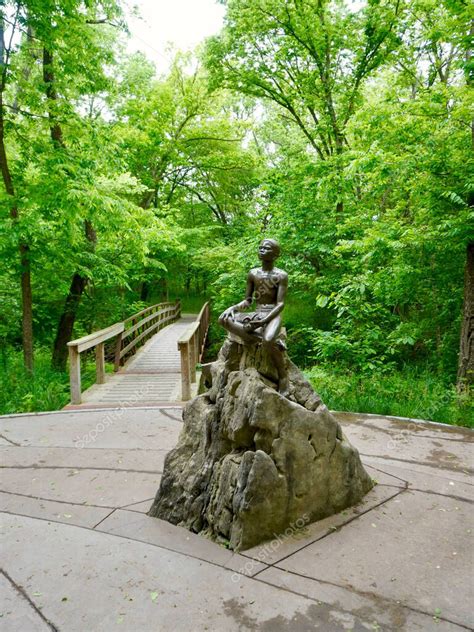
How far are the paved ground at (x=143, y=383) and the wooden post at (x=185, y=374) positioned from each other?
6.3 inches

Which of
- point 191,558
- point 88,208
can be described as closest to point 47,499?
point 191,558

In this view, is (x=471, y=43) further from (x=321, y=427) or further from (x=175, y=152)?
(x=175, y=152)

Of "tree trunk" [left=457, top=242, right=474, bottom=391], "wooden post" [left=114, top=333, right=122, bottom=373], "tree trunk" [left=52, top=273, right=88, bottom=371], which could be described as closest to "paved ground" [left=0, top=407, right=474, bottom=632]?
"tree trunk" [left=457, top=242, right=474, bottom=391]

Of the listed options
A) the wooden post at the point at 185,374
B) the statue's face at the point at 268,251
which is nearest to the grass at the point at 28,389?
the wooden post at the point at 185,374

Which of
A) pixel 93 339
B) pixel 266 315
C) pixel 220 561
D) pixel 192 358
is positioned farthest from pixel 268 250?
pixel 192 358

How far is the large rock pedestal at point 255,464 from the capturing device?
10.5 feet

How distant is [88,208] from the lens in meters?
8.10

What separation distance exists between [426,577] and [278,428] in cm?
134

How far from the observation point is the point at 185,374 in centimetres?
779

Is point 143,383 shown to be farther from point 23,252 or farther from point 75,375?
point 23,252

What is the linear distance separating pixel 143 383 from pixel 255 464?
6275 mm

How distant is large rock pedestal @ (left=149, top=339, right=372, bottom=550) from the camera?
126 inches

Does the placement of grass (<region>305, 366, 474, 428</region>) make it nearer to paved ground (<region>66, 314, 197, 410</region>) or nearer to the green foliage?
the green foliage

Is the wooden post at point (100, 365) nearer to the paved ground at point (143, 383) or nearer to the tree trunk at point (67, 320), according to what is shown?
the paved ground at point (143, 383)
